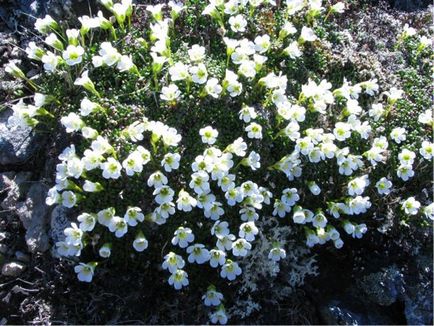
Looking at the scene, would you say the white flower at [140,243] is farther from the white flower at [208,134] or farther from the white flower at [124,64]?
the white flower at [124,64]

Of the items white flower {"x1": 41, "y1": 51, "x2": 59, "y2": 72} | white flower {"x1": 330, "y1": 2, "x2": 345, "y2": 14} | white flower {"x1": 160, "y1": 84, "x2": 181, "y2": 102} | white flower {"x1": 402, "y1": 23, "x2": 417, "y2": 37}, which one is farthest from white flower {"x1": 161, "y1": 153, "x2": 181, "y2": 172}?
white flower {"x1": 402, "y1": 23, "x2": 417, "y2": 37}

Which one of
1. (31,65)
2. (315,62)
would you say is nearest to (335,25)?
(315,62)

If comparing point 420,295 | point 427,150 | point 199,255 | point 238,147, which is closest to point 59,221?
point 199,255

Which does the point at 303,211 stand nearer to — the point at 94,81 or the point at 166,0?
the point at 94,81

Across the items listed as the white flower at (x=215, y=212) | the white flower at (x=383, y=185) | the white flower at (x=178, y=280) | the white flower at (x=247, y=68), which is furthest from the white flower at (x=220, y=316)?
the white flower at (x=247, y=68)

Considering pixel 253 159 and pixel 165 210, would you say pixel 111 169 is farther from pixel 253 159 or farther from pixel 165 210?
pixel 253 159
